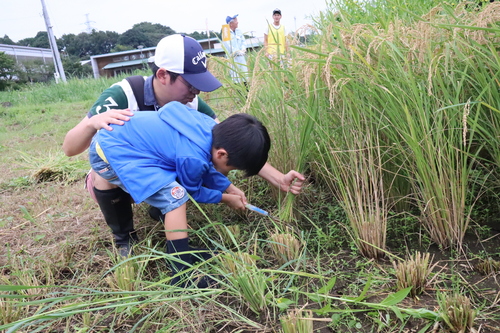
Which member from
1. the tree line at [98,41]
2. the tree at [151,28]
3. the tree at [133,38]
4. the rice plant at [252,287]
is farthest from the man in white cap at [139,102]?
the tree at [151,28]

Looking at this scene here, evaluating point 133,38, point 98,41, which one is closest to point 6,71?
point 133,38

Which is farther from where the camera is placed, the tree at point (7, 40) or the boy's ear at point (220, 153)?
the tree at point (7, 40)

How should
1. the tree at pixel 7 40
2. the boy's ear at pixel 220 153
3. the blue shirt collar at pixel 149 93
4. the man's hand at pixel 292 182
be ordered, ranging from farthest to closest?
1. the tree at pixel 7 40
2. the blue shirt collar at pixel 149 93
3. the man's hand at pixel 292 182
4. the boy's ear at pixel 220 153

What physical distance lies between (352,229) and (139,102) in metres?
1.28

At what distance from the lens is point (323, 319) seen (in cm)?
115

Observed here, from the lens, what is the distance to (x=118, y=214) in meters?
1.87

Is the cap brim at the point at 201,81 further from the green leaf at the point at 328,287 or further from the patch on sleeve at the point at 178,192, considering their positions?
the green leaf at the point at 328,287

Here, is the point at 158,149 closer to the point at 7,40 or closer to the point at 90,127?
the point at 90,127

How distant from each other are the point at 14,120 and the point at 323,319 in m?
8.27

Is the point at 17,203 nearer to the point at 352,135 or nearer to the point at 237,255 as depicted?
the point at 237,255

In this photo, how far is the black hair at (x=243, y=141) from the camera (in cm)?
160

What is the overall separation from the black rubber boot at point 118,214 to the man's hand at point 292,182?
78 centimetres

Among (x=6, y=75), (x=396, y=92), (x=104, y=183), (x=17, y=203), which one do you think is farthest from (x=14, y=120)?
(x=6, y=75)

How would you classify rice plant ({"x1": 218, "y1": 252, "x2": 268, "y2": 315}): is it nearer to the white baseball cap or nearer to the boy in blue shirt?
the boy in blue shirt
